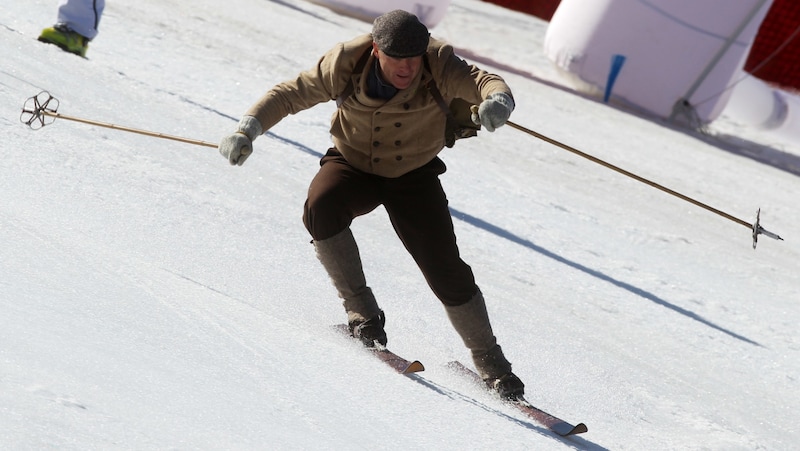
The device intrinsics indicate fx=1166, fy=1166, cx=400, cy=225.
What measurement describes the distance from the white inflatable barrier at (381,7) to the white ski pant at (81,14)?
5765 mm

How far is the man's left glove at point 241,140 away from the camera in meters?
3.73

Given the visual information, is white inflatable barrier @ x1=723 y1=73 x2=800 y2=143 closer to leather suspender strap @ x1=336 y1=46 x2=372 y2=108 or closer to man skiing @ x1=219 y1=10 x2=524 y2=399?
man skiing @ x1=219 y1=10 x2=524 y2=399

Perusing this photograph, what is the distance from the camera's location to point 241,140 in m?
3.73

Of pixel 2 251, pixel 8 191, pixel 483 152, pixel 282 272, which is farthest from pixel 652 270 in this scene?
pixel 2 251

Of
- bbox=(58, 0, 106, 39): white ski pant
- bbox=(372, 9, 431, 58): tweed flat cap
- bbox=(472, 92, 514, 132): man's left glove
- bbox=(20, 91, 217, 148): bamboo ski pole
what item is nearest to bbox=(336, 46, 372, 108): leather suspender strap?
bbox=(372, 9, 431, 58): tweed flat cap

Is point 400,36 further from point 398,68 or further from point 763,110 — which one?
point 763,110

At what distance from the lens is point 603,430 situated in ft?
13.0

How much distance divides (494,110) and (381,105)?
387 millimetres

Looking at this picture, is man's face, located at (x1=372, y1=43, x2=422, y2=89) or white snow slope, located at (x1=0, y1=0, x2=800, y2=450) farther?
man's face, located at (x1=372, y1=43, x2=422, y2=89)

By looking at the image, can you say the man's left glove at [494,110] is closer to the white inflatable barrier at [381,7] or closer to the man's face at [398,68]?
the man's face at [398,68]

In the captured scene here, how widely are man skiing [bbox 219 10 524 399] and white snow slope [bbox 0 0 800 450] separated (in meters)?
0.27

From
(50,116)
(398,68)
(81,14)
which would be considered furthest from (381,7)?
(398,68)

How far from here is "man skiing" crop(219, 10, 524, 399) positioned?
3.71m

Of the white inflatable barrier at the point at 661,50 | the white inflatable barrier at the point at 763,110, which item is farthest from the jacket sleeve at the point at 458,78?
the white inflatable barrier at the point at 763,110
